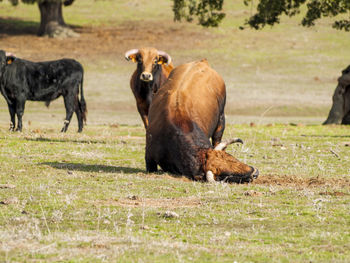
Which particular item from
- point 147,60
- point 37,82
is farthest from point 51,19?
point 147,60

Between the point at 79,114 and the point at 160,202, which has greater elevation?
the point at 160,202

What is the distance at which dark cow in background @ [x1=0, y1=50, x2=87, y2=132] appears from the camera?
60.7 feet

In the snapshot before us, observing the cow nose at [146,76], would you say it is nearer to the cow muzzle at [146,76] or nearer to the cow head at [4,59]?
the cow muzzle at [146,76]

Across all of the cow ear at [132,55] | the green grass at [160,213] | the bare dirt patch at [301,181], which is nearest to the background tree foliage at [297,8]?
the cow ear at [132,55]

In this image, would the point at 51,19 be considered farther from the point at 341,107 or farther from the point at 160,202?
the point at 160,202

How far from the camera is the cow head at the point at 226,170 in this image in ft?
30.5

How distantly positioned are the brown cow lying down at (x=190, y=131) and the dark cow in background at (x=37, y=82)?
7209mm

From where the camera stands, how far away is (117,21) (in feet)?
187

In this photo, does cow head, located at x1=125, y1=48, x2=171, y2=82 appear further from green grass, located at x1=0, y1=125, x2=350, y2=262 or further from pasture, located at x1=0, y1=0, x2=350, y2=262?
green grass, located at x1=0, y1=125, x2=350, y2=262

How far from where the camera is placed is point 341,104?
25969mm

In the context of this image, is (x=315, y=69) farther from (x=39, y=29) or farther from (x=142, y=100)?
(x=142, y=100)

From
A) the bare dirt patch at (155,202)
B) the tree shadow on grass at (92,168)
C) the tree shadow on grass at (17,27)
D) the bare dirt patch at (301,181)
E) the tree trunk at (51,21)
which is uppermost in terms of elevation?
the bare dirt patch at (155,202)

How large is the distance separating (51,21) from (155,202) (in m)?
43.7

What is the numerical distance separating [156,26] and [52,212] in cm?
4855
